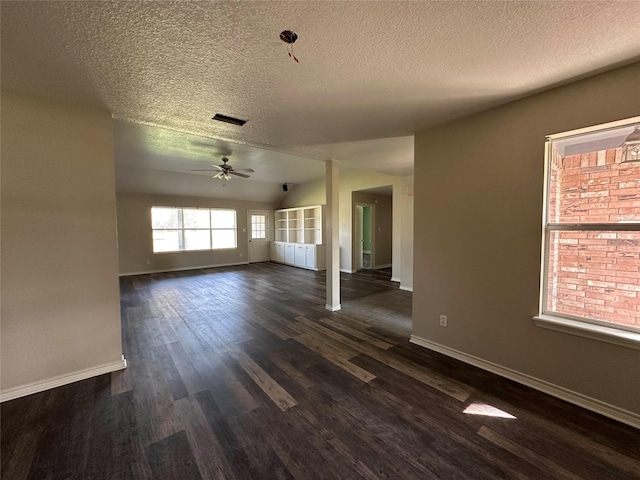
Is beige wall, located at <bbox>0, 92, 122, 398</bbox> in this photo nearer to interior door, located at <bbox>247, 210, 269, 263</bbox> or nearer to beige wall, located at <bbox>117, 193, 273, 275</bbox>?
beige wall, located at <bbox>117, 193, 273, 275</bbox>

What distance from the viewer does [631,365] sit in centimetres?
174

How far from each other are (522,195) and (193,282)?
21.8ft

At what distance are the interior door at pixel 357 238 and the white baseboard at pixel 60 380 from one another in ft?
19.0

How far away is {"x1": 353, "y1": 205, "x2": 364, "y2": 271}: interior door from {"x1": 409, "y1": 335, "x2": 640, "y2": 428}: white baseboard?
4673 mm

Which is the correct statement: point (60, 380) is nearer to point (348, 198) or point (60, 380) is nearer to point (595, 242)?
point (595, 242)

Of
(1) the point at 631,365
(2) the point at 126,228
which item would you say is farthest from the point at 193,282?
(1) the point at 631,365

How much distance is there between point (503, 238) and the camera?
230 cm

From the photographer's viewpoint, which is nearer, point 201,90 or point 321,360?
point 201,90

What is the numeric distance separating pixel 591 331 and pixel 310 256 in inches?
261

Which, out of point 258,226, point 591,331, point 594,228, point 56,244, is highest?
point 258,226

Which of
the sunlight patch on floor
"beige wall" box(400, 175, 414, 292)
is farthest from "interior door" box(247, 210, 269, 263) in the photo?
the sunlight patch on floor

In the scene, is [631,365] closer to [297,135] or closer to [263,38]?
[263,38]


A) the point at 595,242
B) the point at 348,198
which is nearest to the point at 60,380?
the point at 595,242

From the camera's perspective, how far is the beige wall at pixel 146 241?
7176 mm
